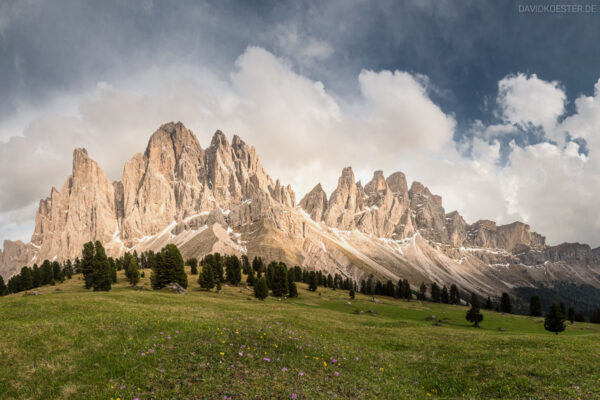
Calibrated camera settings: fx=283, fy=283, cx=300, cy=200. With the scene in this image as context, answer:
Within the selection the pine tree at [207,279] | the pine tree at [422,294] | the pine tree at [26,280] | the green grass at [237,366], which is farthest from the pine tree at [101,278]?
the pine tree at [422,294]

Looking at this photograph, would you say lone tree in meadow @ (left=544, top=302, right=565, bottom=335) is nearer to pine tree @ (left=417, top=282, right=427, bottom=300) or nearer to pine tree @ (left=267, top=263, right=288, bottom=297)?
pine tree @ (left=267, top=263, right=288, bottom=297)

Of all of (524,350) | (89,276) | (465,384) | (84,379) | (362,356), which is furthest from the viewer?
(89,276)

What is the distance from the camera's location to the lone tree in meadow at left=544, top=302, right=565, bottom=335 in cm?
6094

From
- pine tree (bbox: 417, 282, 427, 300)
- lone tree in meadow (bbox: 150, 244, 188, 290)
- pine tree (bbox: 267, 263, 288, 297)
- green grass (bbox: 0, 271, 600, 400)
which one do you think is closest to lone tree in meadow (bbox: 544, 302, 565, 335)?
green grass (bbox: 0, 271, 600, 400)

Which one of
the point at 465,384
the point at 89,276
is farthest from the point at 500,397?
the point at 89,276

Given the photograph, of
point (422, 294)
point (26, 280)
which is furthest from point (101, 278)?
point (422, 294)

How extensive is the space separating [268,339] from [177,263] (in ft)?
221

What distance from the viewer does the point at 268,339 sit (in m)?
17.7

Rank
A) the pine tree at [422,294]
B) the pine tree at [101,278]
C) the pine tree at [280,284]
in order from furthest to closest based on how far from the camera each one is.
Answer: the pine tree at [422,294] < the pine tree at [280,284] < the pine tree at [101,278]

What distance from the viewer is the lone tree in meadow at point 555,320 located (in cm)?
6094

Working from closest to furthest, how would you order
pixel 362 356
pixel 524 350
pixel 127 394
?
pixel 127 394, pixel 362 356, pixel 524 350

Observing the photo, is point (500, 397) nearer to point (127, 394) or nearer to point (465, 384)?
point (465, 384)

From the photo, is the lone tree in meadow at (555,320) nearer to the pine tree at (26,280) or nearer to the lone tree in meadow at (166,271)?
the lone tree in meadow at (166,271)

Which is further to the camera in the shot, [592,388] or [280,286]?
[280,286]
